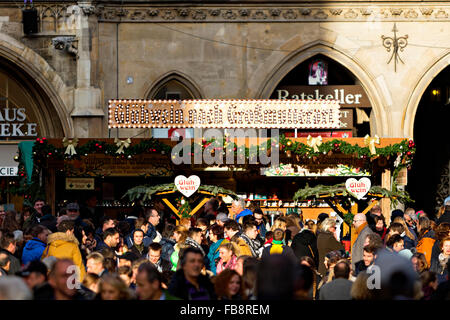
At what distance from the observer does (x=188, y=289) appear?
7.85 meters

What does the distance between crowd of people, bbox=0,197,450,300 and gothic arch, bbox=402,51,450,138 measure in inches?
321

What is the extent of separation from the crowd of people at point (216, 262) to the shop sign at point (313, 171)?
2.21 m

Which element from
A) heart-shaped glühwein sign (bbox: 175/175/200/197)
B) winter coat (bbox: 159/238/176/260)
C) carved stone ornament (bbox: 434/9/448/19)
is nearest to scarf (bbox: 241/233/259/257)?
winter coat (bbox: 159/238/176/260)

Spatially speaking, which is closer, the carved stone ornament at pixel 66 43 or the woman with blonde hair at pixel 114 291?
the woman with blonde hair at pixel 114 291

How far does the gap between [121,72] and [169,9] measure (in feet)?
7.39

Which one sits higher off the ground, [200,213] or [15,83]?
[15,83]

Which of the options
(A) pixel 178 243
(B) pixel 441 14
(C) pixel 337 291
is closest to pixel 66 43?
(B) pixel 441 14

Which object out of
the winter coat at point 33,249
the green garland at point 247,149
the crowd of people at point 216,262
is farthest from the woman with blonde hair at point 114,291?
the green garland at point 247,149

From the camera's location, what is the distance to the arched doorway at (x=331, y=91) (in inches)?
1040

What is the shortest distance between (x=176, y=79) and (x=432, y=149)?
987 centimetres

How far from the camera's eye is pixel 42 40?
25.6m

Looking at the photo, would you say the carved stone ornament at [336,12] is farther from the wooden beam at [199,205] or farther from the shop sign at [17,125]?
the wooden beam at [199,205]
